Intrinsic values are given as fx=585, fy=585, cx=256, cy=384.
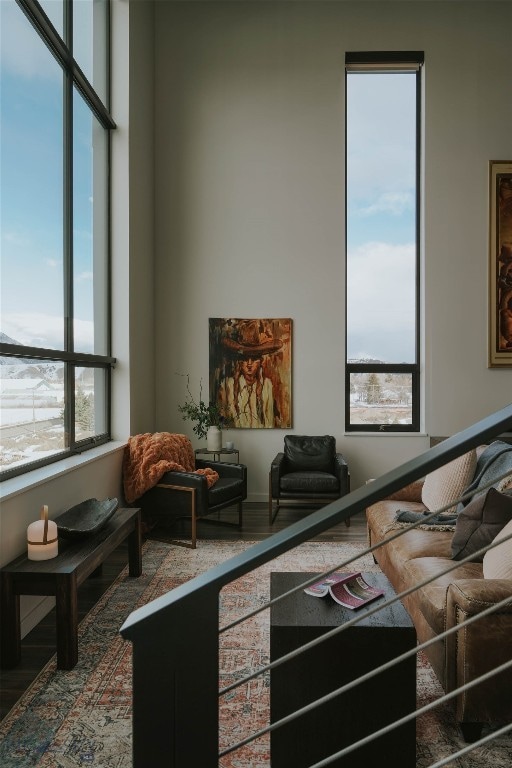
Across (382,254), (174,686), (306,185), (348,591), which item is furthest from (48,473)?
(382,254)

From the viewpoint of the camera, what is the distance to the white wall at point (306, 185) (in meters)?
6.28

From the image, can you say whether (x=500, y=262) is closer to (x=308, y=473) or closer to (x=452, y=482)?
(x=308, y=473)

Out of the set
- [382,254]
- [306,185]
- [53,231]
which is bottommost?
[53,231]

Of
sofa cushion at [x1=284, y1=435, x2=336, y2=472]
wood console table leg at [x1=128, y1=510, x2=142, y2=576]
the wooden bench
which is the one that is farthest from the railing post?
sofa cushion at [x1=284, y1=435, x2=336, y2=472]

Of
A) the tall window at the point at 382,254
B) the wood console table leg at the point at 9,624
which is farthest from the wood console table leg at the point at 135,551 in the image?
the tall window at the point at 382,254

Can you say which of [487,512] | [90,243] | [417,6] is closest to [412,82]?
[417,6]

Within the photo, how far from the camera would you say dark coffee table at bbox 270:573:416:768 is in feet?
6.11

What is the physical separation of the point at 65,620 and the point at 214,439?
3394mm

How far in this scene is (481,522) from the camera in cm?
277

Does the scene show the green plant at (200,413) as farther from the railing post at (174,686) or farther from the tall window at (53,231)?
the railing post at (174,686)

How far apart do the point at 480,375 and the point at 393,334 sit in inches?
40.2

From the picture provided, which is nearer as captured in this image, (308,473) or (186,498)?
(186,498)

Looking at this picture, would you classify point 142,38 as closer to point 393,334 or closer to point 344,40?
point 344,40

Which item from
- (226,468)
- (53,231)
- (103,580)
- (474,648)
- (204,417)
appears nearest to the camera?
(474,648)
